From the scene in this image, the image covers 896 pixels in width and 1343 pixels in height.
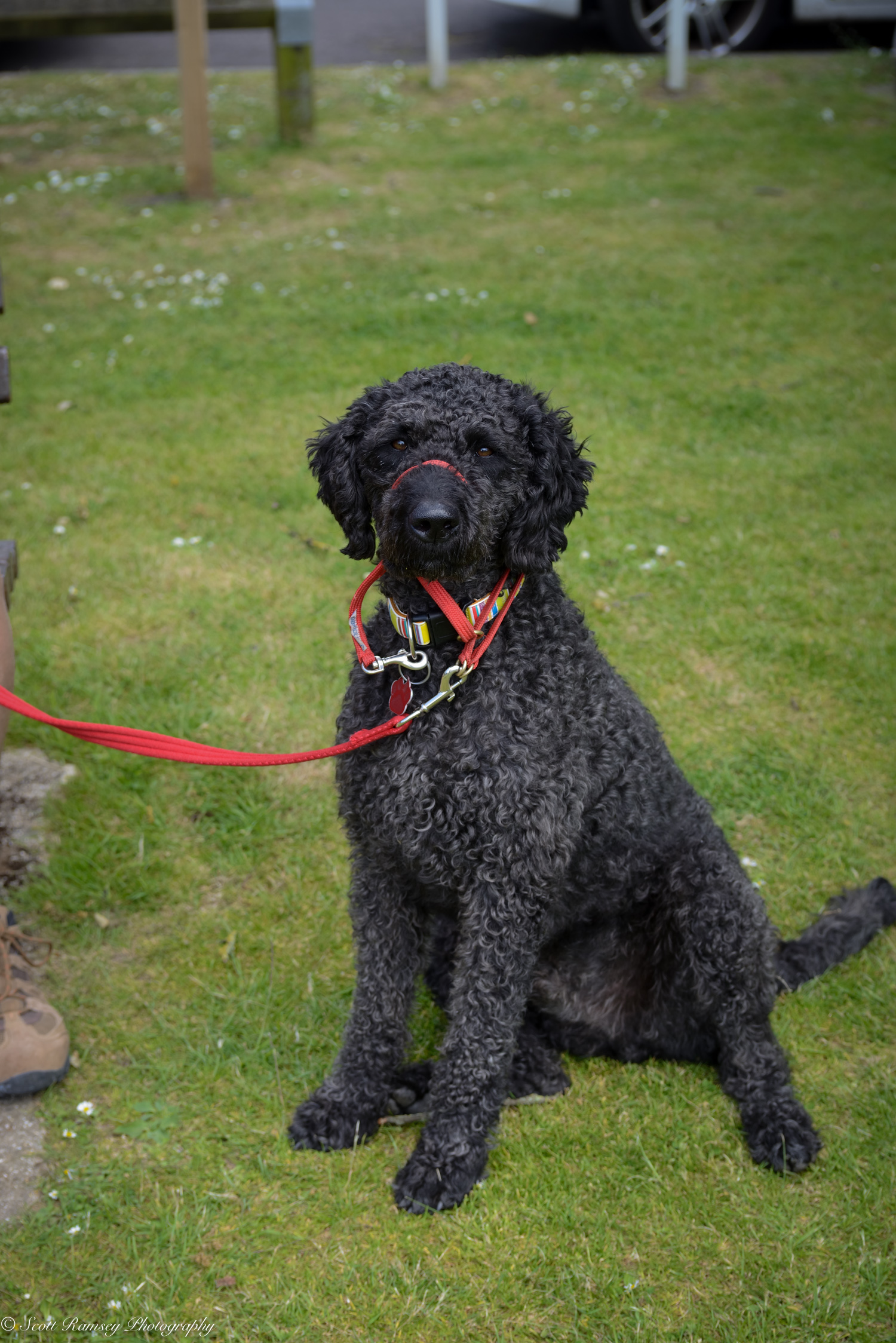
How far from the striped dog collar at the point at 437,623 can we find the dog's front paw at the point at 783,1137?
1503 mm

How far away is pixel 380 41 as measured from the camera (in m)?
12.7

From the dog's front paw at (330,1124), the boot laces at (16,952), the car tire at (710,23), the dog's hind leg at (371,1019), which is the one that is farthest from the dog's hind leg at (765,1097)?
the car tire at (710,23)

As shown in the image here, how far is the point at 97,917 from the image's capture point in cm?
359

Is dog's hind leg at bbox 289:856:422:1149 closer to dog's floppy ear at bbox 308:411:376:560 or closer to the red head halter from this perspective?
dog's floppy ear at bbox 308:411:376:560

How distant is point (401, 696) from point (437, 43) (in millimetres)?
9948

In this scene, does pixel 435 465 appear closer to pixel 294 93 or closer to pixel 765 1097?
pixel 765 1097

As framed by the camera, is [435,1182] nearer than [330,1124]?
Yes

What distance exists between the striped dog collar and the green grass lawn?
1.29 metres

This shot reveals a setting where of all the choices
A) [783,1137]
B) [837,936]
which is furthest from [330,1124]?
[837,936]

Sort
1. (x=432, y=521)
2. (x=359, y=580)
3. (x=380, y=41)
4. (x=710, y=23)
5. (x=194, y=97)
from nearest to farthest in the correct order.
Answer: (x=432, y=521) < (x=359, y=580) < (x=194, y=97) < (x=710, y=23) < (x=380, y=41)

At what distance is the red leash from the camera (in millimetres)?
2562

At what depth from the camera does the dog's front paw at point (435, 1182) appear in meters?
2.74

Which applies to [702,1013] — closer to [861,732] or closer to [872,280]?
[861,732]

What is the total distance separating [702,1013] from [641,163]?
8624mm
